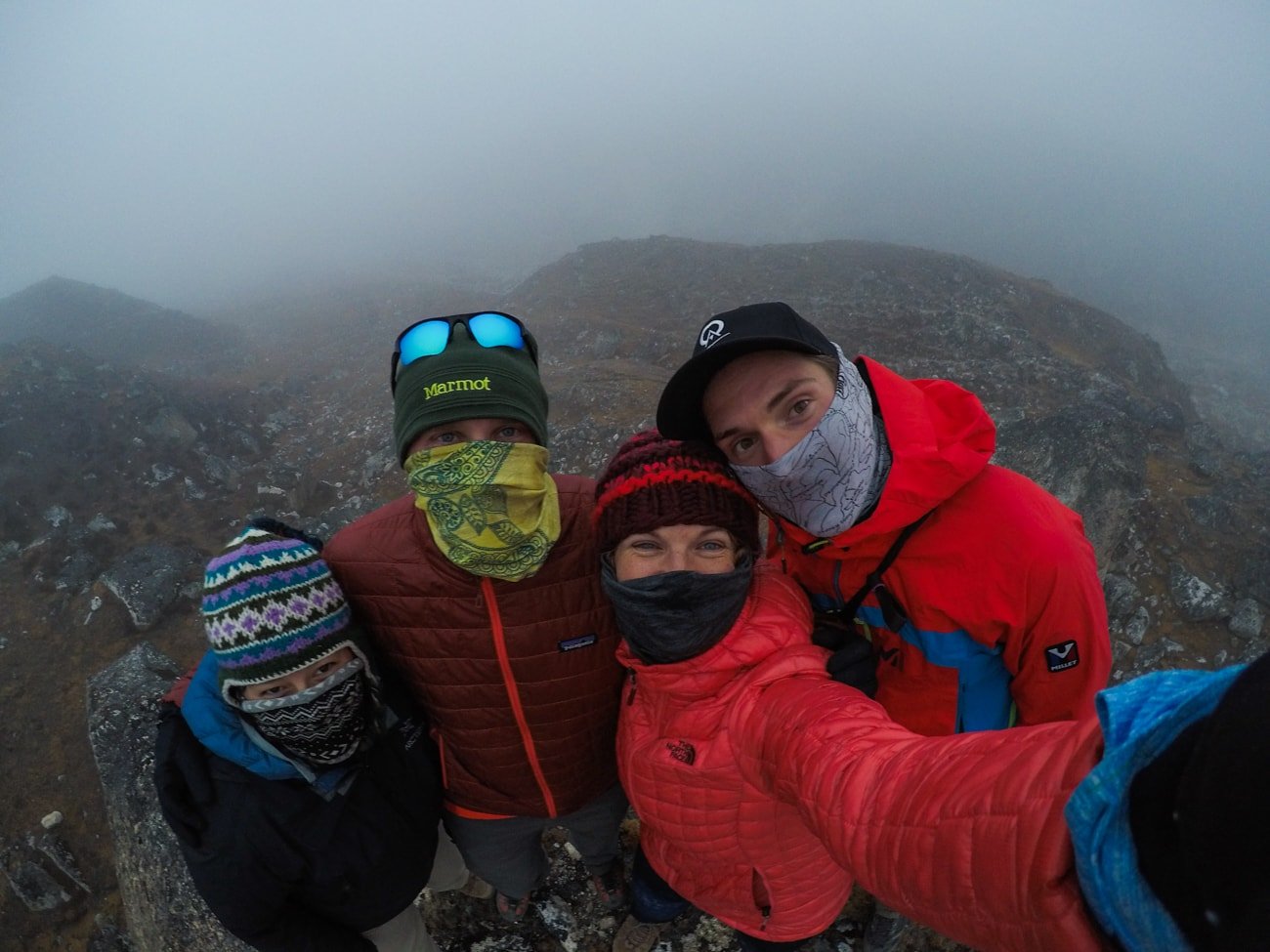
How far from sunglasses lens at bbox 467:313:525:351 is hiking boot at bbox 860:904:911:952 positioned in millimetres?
4362

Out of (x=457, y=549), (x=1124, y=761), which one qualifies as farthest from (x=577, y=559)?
(x=1124, y=761)

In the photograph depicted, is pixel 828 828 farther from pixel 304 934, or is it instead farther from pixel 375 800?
pixel 304 934

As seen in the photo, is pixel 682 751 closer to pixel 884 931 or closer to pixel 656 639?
pixel 656 639

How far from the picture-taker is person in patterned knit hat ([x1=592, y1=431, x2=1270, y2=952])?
71 centimetres

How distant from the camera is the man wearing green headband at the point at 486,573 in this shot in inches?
106

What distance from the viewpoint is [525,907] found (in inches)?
163

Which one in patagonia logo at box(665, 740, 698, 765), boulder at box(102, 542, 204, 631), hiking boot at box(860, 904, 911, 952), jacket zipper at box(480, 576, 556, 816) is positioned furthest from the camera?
boulder at box(102, 542, 204, 631)

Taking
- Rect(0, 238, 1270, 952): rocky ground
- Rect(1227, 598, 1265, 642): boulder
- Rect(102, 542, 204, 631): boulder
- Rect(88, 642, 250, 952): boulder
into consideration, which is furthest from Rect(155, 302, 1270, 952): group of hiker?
Rect(1227, 598, 1265, 642): boulder

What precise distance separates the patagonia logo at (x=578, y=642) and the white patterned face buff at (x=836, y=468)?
46.6 inches

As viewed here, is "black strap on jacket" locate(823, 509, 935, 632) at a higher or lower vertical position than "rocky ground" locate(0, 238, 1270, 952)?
higher

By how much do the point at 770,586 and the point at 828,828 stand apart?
1.06m

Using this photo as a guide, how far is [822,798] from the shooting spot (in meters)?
1.63

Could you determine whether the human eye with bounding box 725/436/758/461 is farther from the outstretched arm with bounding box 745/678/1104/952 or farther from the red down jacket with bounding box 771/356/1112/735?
the outstretched arm with bounding box 745/678/1104/952

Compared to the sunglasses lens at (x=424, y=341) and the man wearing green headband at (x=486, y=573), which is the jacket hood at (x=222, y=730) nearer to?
the man wearing green headband at (x=486, y=573)
